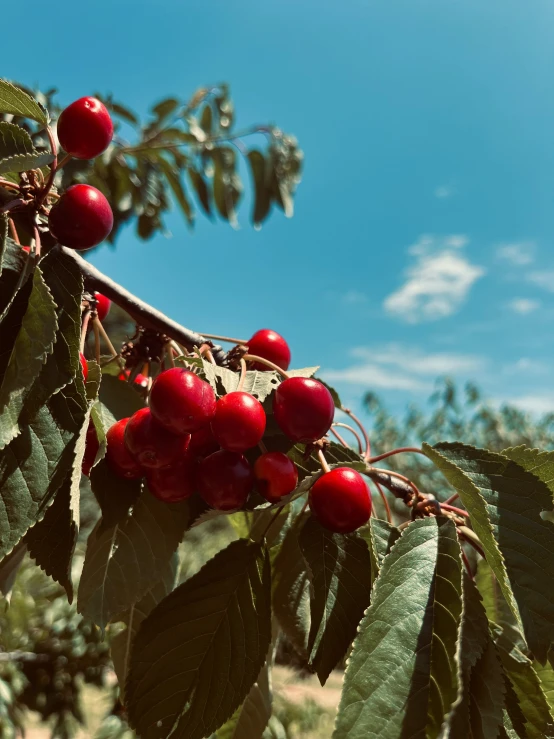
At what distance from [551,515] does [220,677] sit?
36.3 feet

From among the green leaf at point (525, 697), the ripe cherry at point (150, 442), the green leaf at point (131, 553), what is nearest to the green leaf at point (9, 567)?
the green leaf at point (131, 553)

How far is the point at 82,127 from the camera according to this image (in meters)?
1.28

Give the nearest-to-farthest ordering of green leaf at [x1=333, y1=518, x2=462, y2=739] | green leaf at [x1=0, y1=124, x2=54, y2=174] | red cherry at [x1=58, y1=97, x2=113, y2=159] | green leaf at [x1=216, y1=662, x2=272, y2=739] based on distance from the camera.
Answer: green leaf at [x1=333, y1=518, x2=462, y2=739] → green leaf at [x1=0, y1=124, x2=54, y2=174] → red cherry at [x1=58, y1=97, x2=113, y2=159] → green leaf at [x1=216, y1=662, x2=272, y2=739]

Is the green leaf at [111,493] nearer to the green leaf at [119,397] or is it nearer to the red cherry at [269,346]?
the green leaf at [119,397]

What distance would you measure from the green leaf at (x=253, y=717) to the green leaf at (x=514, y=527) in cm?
69

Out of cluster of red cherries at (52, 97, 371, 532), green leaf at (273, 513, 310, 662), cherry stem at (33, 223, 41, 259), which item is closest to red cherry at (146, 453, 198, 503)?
cluster of red cherries at (52, 97, 371, 532)

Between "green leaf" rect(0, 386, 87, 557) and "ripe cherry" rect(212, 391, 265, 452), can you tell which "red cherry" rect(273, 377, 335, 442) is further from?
"green leaf" rect(0, 386, 87, 557)

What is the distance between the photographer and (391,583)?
112 centimetres

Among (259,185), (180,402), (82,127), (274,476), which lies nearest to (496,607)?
(274,476)

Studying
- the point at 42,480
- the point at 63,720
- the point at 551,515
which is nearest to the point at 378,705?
the point at 42,480

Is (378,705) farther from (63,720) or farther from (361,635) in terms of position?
(63,720)

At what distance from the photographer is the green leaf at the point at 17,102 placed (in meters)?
1.17

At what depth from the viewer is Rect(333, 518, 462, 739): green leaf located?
96cm

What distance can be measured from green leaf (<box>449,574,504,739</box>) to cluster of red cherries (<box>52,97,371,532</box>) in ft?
0.93
